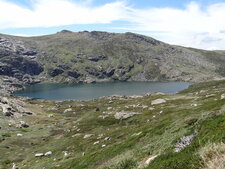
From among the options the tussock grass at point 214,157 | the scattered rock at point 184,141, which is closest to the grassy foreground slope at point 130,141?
the tussock grass at point 214,157

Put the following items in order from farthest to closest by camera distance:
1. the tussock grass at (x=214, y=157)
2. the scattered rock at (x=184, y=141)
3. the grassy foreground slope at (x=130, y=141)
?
1. the scattered rock at (x=184, y=141)
2. the grassy foreground slope at (x=130, y=141)
3. the tussock grass at (x=214, y=157)

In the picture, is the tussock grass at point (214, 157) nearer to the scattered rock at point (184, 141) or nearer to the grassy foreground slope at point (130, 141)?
the grassy foreground slope at point (130, 141)

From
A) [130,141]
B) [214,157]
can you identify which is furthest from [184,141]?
[130,141]

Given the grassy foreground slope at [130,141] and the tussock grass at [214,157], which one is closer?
the tussock grass at [214,157]

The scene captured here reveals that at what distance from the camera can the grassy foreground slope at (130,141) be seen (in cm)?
1557

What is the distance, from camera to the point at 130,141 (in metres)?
36.3

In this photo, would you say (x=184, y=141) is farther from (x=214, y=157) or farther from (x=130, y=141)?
(x=130, y=141)

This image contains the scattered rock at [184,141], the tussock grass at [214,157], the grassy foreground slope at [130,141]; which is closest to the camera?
the tussock grass at [214,157]

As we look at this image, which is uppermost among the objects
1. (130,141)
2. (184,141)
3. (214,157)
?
(214,157)

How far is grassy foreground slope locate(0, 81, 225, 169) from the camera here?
15570mm

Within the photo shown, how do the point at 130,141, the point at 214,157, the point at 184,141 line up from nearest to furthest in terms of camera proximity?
the point at 214,157, the point at 184,141, the point at 130,141

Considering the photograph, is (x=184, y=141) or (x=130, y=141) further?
(x=130, y=141)

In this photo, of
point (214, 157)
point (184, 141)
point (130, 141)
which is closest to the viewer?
point (214, 157)

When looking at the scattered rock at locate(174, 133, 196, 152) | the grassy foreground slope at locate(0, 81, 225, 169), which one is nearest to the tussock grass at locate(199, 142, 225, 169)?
the grassy foreground slope at locate(0, 81, 225, 169)
